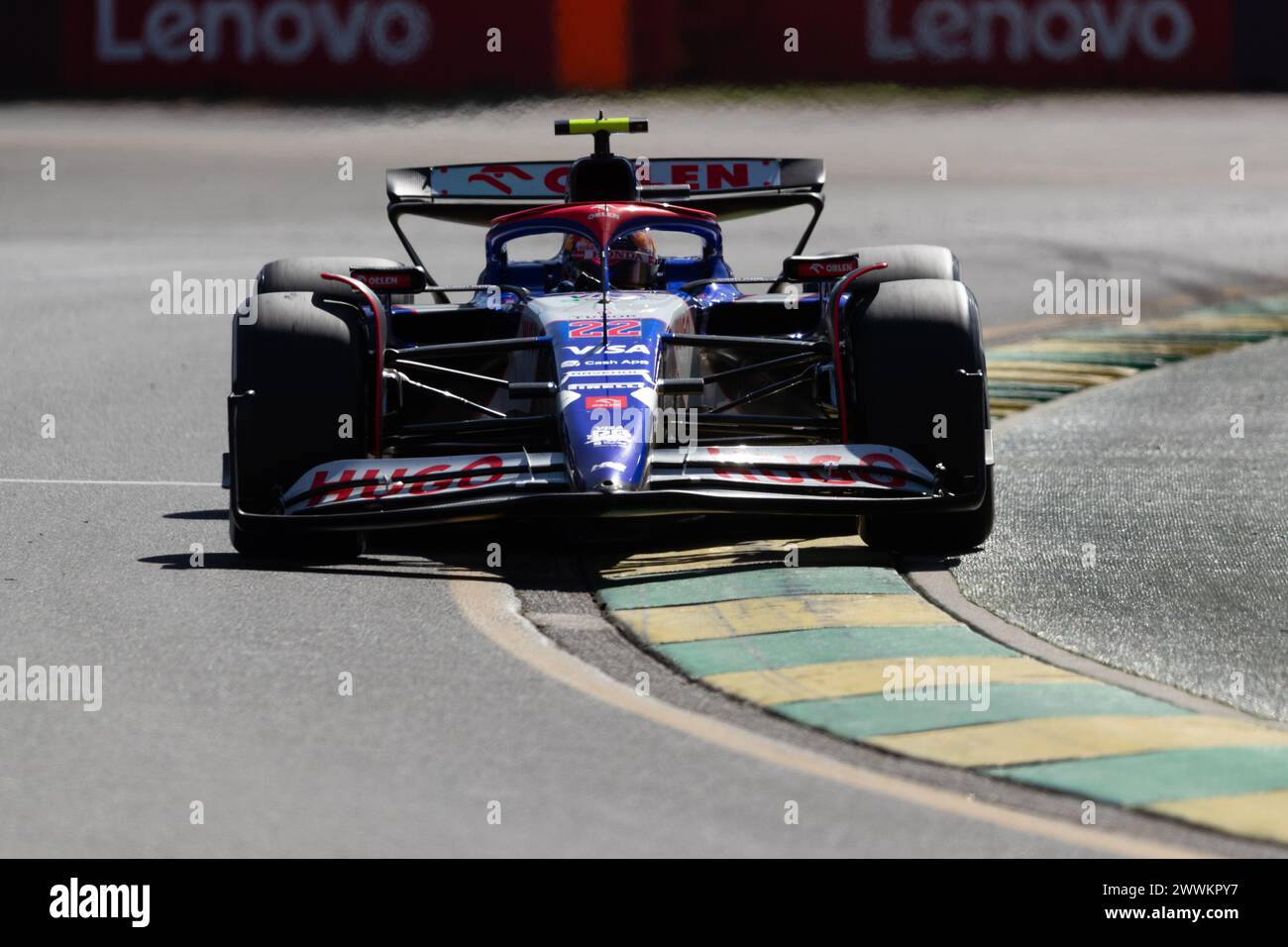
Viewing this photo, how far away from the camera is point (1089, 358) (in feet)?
46.8

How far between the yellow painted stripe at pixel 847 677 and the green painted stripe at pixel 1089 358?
7.70 m

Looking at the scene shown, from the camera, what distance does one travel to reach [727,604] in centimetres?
739

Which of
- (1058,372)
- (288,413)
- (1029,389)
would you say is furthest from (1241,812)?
(1058,372)

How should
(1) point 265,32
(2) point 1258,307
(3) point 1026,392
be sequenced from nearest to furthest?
(3) point 1026,392 < (2) point 1258,307 < (1) point 265,32

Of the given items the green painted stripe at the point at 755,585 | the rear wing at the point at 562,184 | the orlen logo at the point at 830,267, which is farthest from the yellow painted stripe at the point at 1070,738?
the rear wing at the point at 562,184

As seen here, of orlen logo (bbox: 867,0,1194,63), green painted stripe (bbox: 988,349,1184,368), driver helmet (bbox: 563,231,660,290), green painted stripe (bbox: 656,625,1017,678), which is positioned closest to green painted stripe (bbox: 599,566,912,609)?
green painted stripe (bbox: 656,625,1017,678)

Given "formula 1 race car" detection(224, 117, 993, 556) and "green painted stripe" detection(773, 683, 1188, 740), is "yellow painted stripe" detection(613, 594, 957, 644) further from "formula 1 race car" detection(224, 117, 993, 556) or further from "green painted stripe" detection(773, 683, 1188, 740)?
"green painted stripe" detection(773, 683, 1188, 740)

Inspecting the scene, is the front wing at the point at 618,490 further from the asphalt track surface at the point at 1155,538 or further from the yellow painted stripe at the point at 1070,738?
the yellow painted stripe at the point at 1070,738

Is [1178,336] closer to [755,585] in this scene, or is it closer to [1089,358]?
[1089,358]

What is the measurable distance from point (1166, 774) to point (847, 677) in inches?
48.0

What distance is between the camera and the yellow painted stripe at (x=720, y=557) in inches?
314
